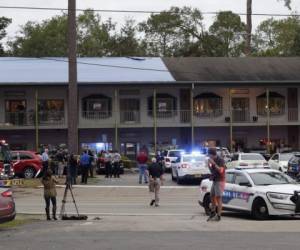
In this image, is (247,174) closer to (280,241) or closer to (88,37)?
(280,241)

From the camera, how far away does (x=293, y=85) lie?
182 ft

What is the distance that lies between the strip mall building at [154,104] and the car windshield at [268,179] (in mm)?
32096

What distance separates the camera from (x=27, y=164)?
37594 mm

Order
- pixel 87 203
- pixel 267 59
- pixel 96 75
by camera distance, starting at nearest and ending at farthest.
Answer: pixel 87 203, pixel 96 75, pixel 267 59

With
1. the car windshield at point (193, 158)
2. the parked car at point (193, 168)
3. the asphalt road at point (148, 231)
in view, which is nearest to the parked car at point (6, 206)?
the asphalt road at point (148, 231)

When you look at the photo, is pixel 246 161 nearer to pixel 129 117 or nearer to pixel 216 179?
pixel 129 117

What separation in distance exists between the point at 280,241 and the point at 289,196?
19.1ft

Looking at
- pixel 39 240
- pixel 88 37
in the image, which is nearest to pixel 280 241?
pixel 39 240

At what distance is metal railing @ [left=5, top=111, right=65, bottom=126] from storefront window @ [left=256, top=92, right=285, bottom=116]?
15960 mm

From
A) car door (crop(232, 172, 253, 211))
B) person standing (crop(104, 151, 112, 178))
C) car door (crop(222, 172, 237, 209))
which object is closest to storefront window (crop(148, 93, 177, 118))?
person standing (crop(104, 151, 112, 178))

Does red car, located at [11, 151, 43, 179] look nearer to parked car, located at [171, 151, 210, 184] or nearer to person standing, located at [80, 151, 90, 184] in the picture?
person standing, located at [80, 151, 90, 184]

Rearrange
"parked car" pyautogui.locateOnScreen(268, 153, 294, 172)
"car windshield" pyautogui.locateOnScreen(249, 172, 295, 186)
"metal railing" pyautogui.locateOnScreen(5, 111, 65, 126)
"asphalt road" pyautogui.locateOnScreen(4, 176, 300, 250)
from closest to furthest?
"asphalt road" pyautogui.locateOnScreen(4, 176, 300, 250), "car windshield" pyautogui.locateOnScreen(249, 172, 295, 186), "parked car" pyautogui.locateOnScreen(268, 153, 294, 172), "metal railing" pyautogui.locateOnScreen(5, 111, 65, 126)

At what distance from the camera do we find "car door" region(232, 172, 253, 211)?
1933 cm

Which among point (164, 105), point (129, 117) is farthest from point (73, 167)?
point (164, 105)
